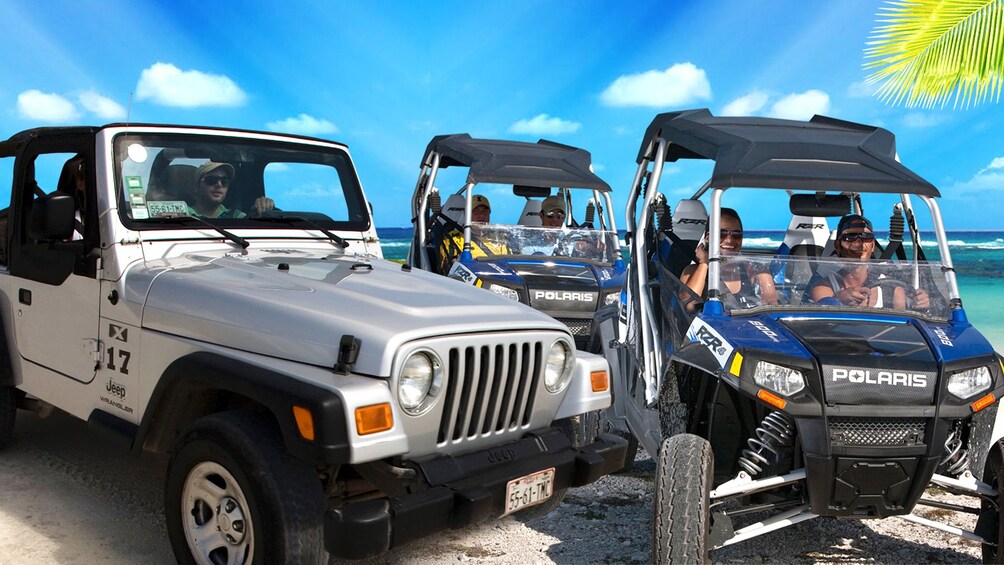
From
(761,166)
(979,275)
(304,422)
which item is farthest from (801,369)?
(979,275)

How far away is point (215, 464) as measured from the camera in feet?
11.7

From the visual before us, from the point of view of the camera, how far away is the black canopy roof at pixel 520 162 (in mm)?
9328

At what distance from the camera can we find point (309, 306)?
11.9ft

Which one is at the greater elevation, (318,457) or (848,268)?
(848,268)

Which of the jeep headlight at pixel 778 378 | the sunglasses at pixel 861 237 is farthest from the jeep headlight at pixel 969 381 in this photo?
the sunglasses at pixel 861 237

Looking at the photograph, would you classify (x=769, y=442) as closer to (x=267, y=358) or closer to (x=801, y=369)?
(x=801, y=369)

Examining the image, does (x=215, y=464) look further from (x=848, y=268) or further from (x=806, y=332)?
(x=848, y=268)

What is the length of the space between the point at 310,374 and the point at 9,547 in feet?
7.38

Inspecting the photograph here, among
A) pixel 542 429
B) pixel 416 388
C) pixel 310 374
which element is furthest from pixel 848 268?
pixel 310 374

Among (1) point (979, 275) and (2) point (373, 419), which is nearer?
(2) point (373, 419)

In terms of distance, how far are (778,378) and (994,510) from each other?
1.34 metres

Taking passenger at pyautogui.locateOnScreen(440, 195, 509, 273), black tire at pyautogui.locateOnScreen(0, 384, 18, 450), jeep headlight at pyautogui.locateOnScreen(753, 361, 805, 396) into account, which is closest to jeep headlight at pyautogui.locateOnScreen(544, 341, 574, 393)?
jeep headlight at pyautogui.locateOnScreen(753, 361, 805, 396)

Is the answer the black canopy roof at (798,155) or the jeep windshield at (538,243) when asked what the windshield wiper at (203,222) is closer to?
the black canopy roof at (798,155)

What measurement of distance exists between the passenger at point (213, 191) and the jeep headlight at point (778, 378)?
292cm
